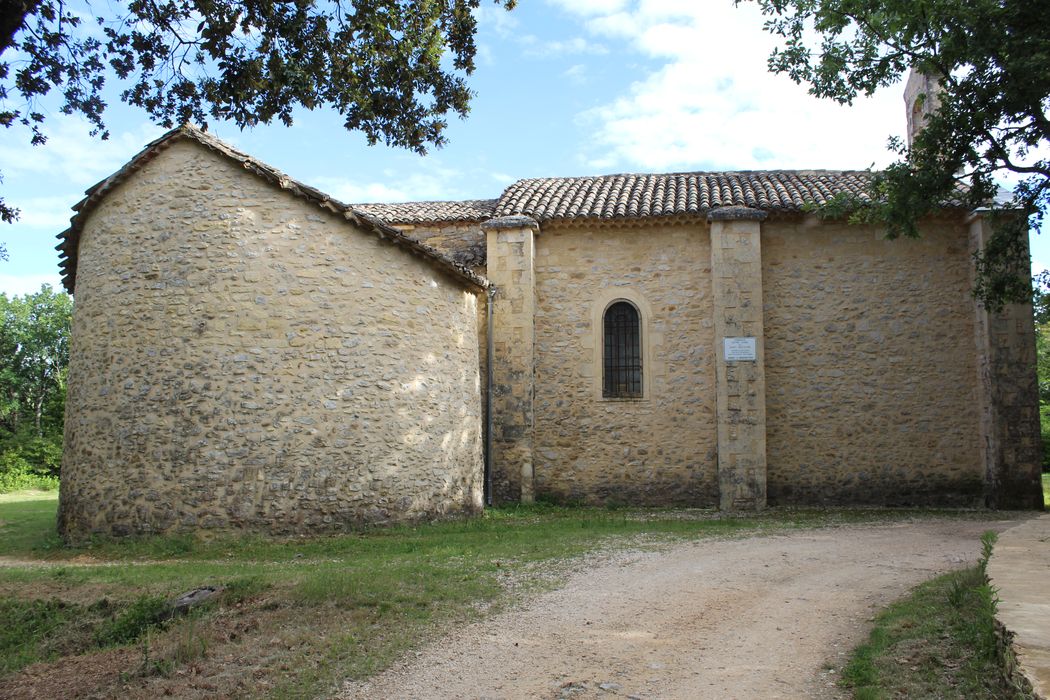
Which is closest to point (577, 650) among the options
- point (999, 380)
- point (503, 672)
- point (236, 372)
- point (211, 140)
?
point (503, 672)

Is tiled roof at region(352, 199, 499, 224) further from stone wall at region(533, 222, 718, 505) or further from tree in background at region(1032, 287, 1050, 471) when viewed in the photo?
tree in background at region(1032, 287, 1050, 471)

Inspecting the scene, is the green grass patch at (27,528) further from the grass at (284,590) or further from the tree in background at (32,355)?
the tree in background at (32,355)

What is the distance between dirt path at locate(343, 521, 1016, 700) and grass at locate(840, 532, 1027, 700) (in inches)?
8.9

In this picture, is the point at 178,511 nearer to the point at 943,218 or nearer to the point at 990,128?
the point at 990,128

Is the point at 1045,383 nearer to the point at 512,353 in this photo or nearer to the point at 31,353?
the point at 512,353

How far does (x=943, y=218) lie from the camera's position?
50.6 feet

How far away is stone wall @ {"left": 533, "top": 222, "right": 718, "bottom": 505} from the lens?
15.3 m

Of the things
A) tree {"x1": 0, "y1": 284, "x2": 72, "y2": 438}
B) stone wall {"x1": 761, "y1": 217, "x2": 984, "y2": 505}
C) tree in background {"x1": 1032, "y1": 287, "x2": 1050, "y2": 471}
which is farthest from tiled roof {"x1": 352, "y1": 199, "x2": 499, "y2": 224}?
tree {"x1": 0, "y1": 284, "x2": 72, "y2": 438}

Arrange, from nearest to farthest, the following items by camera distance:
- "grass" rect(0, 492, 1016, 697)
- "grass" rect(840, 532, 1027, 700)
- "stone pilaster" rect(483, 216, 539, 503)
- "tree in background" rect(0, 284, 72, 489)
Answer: "grass" rect(840, 532, 1027, 700) < "grass" rect(0, 492, 1016, 697) < "stone pilaster" rect(483, 216, 539, 503) < "tree in background" rect(0, 284, 72, 489)

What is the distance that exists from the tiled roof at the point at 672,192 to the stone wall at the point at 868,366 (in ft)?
2.68

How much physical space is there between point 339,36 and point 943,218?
1273 cm

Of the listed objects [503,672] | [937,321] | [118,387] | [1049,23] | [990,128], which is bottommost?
[503,672]

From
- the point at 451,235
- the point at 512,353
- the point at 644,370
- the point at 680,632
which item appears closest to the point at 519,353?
the point at 512,353

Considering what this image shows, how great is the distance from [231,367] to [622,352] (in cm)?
789
